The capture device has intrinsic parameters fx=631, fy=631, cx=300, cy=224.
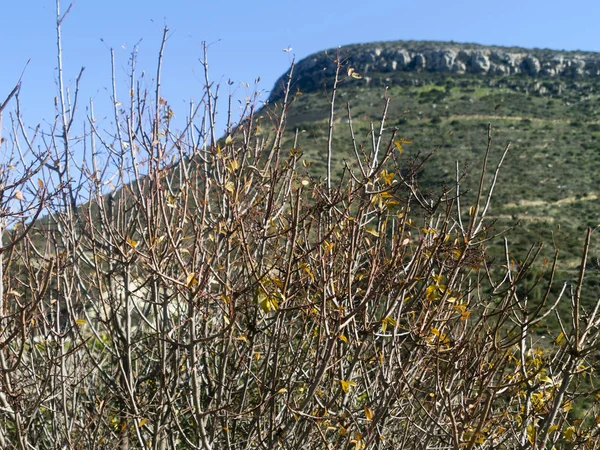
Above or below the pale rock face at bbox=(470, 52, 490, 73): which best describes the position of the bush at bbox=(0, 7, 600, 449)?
above

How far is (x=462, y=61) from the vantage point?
2926 inches

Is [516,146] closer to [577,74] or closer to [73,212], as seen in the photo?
[577,74]

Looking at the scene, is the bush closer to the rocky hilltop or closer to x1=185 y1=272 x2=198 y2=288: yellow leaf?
x1=185 y1=272 x2=198 y2=288: yellow leaf

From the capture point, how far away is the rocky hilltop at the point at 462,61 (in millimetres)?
69812

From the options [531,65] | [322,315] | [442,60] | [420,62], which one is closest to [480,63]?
[442,60]

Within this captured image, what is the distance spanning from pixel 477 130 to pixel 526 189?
12.5 m

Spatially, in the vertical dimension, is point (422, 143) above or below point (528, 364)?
below

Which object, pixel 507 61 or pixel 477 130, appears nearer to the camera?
pixel 477 130

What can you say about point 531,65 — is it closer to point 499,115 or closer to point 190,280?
point 499,115

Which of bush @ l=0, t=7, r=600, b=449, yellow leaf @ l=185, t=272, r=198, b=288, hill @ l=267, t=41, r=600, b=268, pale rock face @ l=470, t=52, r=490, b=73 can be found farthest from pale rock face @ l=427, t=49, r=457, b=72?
yellow leaf @ l=185, t=272, r=198, b=288

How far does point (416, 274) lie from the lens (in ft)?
10.4

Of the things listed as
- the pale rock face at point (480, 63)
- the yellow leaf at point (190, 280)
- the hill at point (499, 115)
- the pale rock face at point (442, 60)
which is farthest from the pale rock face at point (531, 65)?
the yellow leaf at point (190, 280)

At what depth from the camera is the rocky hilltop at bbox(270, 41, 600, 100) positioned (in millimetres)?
69812

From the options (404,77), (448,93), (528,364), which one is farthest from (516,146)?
(528,364)
